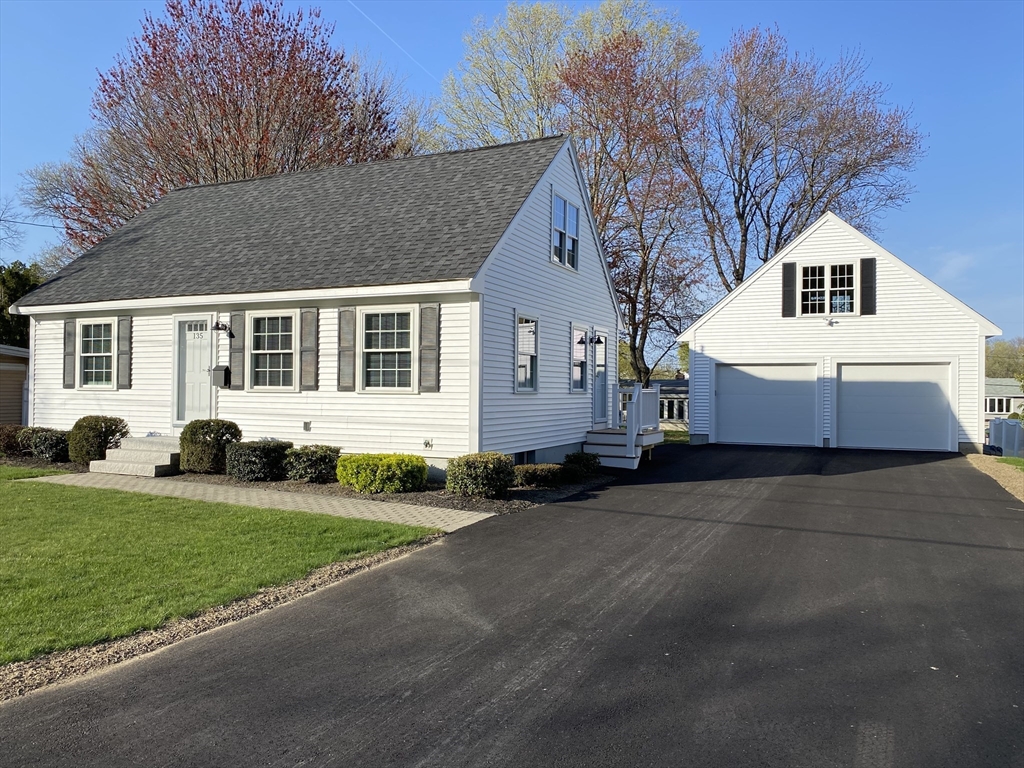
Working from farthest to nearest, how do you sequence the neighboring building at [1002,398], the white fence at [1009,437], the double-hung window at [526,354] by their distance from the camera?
1. the neighboring building at [1002,398]
2. the white fence at [1009,437]
3. the double-hung window at [526,354]

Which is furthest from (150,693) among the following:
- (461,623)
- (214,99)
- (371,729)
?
(214,99)

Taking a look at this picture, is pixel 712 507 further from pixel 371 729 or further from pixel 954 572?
pixel 371 729

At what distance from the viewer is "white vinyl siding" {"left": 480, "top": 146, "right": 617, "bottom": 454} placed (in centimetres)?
1221

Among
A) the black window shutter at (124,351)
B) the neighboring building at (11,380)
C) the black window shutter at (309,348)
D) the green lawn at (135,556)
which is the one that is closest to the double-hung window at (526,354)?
the black window shutter at (309,348)

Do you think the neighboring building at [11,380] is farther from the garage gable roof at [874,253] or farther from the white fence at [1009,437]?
the white fence at [1009,437]

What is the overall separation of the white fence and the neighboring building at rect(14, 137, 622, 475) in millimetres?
12609

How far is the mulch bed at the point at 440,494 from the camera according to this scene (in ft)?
33.3

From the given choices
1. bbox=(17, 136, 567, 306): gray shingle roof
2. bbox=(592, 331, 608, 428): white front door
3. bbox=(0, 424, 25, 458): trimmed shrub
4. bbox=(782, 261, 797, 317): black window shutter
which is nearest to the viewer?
bbox=(17, 136, 567, 306): gray shingle roof

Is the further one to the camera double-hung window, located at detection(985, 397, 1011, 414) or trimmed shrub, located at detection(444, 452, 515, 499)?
double-hung window, located at detection(985, 397, 1011, 414)

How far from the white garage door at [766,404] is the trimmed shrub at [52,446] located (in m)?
A: 16.5

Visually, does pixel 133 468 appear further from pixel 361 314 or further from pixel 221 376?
pixel 361 314

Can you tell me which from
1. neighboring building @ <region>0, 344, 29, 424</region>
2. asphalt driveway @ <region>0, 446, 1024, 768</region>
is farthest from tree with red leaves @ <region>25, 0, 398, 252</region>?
asphalt driveway @ <region>0, 446, 1024, 768</region>

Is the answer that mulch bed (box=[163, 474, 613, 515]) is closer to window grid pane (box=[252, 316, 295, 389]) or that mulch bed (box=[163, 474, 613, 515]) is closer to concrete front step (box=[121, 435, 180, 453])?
concrete front step (box=[121, 435, 180, 453])

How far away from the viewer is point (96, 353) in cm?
1535
